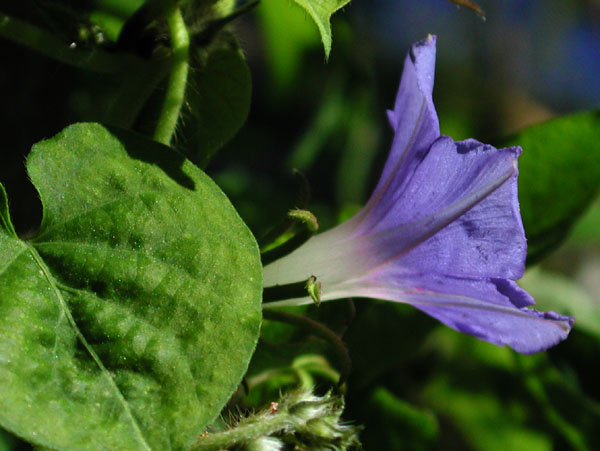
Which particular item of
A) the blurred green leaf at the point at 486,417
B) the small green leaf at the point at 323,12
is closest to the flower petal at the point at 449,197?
the small green leaf at the point at 323,12

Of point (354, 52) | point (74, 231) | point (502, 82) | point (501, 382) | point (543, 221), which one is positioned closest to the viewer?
point (74, 231)

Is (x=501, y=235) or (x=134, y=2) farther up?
(x=134, y=2)

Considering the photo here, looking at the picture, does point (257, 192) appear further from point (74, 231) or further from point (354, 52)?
point (74, 231)

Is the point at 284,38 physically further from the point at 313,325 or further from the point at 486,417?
the point at 313,325

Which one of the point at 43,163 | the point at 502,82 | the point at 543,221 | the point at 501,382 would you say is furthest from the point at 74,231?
the point at 502,82

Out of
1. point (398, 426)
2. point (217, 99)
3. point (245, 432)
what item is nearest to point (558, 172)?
→ point (398, 426)

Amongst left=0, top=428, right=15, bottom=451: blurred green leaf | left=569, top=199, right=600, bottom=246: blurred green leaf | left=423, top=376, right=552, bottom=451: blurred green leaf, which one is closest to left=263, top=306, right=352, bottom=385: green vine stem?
left=0, top=428, right=15, bottom=451: blurred green leaf
